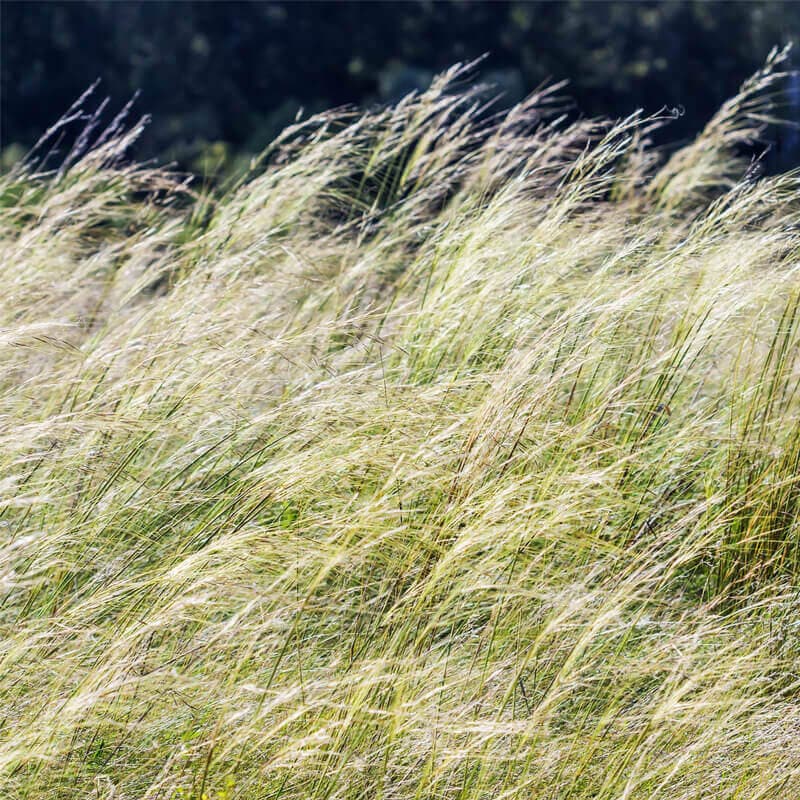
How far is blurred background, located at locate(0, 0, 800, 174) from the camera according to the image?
48.6 ft

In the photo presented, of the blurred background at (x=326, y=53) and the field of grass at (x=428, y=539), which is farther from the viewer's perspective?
the blurred background at (x=326, y=53)

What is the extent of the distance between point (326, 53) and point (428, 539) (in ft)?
48.4

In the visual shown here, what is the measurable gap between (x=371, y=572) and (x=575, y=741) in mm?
552

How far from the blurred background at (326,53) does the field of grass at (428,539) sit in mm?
12027

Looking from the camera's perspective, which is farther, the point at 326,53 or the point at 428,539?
A: the point at 326,53

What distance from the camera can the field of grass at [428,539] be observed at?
1.73 m

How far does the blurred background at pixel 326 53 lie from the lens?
1481 centimetres

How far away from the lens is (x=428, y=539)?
195 cm

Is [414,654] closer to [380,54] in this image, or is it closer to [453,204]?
[453,204]

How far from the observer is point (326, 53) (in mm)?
15742

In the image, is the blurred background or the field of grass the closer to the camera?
the field of grass

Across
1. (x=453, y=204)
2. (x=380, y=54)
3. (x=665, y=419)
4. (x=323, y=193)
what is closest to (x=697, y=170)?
(x=453, y=204)

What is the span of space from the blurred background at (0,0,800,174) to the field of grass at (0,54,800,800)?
12.0m

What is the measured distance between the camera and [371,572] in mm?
2143
